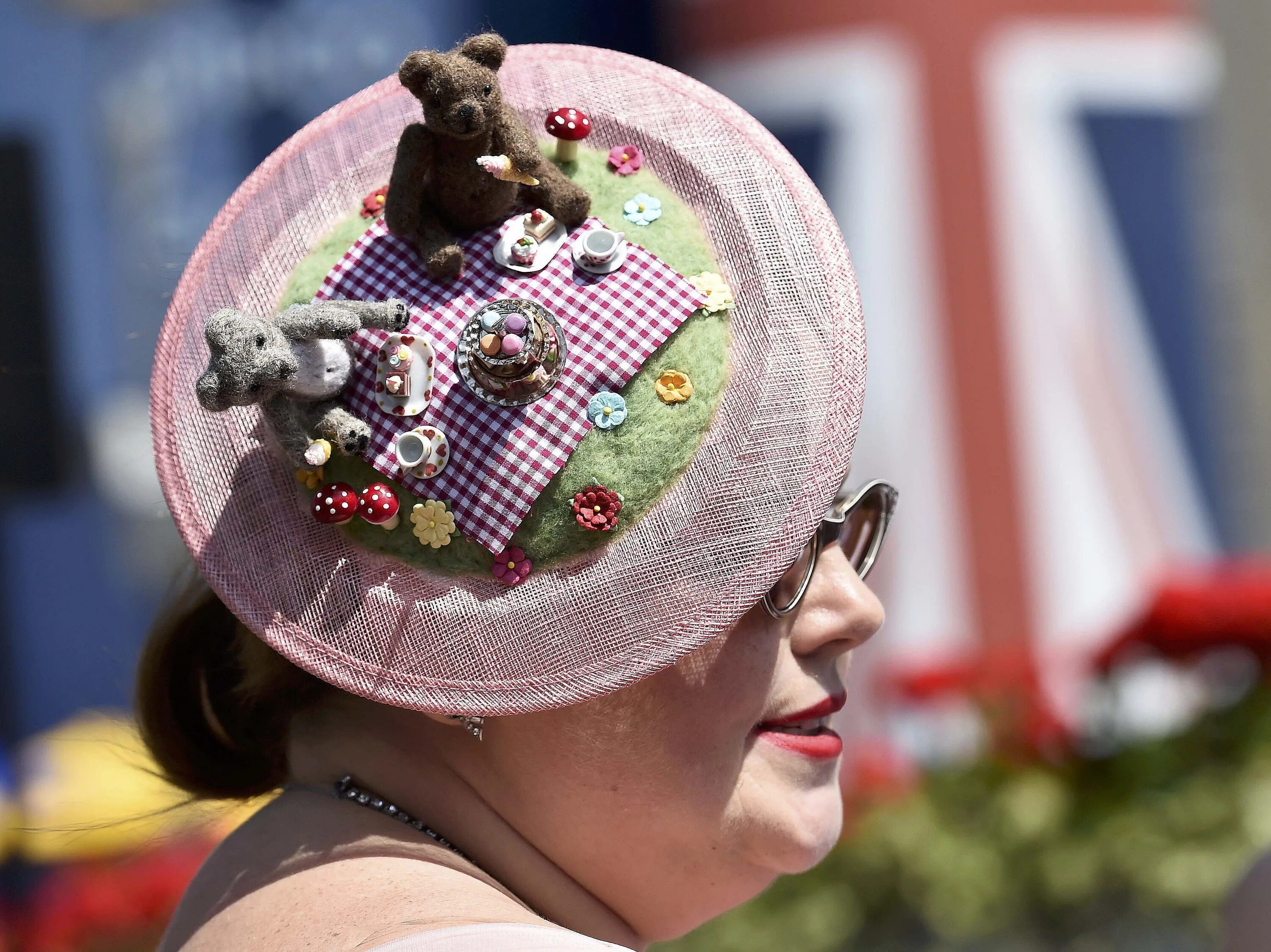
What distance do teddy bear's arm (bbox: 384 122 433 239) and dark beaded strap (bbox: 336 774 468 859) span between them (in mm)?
641

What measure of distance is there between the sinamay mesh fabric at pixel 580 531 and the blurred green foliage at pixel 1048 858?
9.00 ft

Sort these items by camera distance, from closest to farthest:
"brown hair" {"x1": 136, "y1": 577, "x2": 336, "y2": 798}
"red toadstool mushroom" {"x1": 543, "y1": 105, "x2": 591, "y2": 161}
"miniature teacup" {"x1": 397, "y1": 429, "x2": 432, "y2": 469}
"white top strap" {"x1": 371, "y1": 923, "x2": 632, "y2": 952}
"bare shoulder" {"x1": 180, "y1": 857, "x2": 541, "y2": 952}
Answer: "white top strap" {"x1": 371, "y1": 923, "x2": 632, "y2": 952} → "bare shoulder" {"x1": 180, "y1": 857, "x2": 541, "y2": 952} → "miniature teacup" {"x1": 397, "y1": 429, "x2": 432, "y2": 469} → "red toadstool mushroom" {"x1": 543, "y1": 105, "x2": 591, "y2": 161} → "brown hair" {"x1": 136, "y1": 577, "x2": 336, "y2": 798}

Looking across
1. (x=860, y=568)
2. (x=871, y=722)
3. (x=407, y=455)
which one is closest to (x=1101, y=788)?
(x=871, y=722)

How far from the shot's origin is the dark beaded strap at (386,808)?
4.99ft

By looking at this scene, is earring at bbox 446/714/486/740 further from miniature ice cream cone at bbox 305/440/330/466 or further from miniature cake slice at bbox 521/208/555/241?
miniature cake slice at bbox 521/208/555/241

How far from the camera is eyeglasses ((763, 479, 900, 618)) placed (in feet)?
4.98

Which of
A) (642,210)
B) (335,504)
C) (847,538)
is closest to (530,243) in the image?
(642,210)

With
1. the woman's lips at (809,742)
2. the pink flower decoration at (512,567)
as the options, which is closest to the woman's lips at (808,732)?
the woman's lips at (809,742)

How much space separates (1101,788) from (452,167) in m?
3.27

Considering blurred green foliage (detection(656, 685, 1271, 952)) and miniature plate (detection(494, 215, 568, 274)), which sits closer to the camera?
miniature plate (detection(494, 215, 568, 274))

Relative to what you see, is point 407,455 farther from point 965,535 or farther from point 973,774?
point 965,535

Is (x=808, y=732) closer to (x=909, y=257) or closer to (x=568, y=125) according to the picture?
(x=568, y=125)

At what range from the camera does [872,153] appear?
23.5 feet

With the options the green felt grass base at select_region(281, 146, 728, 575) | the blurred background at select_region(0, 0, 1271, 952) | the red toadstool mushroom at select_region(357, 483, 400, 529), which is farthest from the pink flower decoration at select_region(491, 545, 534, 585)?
the blurred background at select_region(0, 0, 1271, 952)
